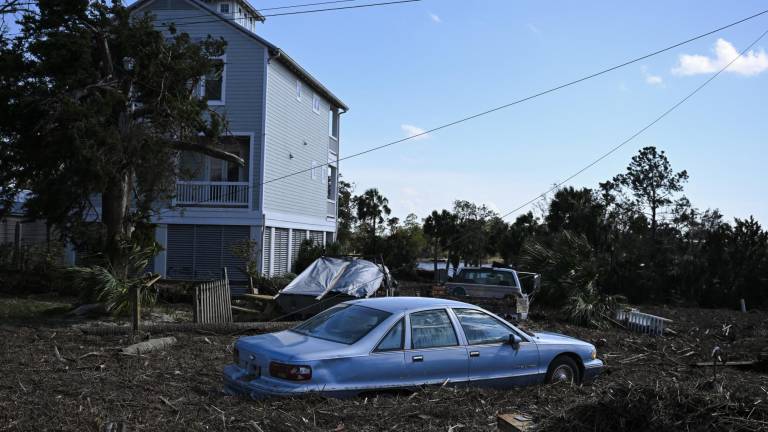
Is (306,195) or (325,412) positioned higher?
(306,195)

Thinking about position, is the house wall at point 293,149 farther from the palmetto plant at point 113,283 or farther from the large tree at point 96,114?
the palmetto plant at point 113,283

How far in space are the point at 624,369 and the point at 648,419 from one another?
6.00 meters

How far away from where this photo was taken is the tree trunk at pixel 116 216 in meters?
16.0

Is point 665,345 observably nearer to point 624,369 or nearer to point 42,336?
point 624,369

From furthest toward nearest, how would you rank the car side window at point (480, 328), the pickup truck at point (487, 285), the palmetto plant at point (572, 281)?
the pickup truck at point (487, 285), the palmetto plant at point (572, 281), the car side window at point (480, 328)

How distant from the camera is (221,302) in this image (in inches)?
567

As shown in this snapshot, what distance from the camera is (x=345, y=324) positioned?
25.0 feet

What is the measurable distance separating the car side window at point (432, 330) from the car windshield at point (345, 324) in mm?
344

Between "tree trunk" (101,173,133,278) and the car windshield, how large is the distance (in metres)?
9.29

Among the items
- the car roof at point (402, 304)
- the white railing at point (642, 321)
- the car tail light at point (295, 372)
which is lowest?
the white railing at point (642, 321)

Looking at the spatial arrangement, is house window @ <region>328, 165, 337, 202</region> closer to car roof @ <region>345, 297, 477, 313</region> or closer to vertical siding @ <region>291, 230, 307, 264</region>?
vertical siding @ <region>291, 230, 307, 264</region>

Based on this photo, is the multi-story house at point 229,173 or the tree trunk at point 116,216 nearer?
the tree trunk at point 116,216

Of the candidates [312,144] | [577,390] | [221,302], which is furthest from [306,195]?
[577,390]

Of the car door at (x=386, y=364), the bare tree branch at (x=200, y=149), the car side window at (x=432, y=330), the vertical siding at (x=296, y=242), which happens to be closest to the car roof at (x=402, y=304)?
the car side window at (x=432, y=330)
